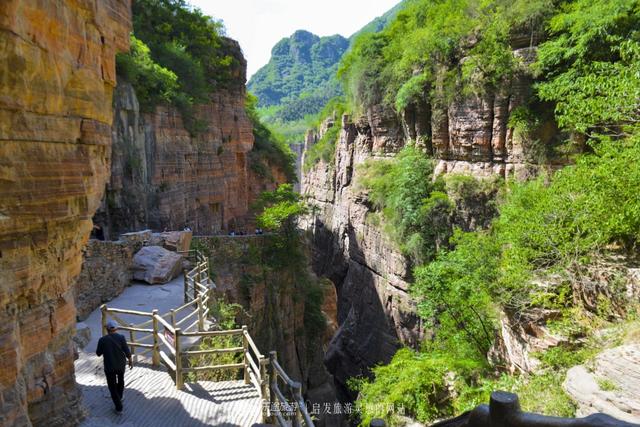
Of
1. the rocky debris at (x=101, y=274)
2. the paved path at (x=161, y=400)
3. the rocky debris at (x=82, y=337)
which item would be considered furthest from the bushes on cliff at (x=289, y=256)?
the paved path at (x=161, y=400)

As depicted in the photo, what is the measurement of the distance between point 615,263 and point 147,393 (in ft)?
31.8

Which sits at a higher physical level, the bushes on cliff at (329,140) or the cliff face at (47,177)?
the bushes on cliff at (329,140)

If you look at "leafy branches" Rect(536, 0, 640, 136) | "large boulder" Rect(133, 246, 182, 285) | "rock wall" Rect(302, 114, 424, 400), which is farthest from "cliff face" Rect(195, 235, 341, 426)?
"leafy branches" Rect(536, 0, 640, 136)

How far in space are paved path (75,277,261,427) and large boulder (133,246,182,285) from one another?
6213 millimetres

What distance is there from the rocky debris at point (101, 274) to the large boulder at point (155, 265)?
310mm

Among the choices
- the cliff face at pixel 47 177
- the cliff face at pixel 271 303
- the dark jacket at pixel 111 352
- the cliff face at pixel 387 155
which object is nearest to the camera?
the cliff face at pixel 47 177

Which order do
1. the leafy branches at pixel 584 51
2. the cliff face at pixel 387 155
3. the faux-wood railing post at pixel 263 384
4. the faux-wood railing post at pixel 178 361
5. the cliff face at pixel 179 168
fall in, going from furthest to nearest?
the cliff face at pixel 179 168 → the cliff face at pixel 387 155 → the leafy branches at pixel 584 51 → the faux-wood railing post at pixel 178 361 → the faux-wood railing post at pixel 263 384

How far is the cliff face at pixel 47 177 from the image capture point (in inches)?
163

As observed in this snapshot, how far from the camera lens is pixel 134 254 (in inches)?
627

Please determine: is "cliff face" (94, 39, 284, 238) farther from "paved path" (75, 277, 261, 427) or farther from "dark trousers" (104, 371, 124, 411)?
"dark trousers" (104, 371, 124, 411)

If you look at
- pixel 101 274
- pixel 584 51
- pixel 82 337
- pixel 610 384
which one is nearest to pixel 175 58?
pixel 101 274

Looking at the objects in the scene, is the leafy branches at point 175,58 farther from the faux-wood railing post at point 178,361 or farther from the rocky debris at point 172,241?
the faux-wood railing post at point 178,361

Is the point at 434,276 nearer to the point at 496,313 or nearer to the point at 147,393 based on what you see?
the point at 496,313

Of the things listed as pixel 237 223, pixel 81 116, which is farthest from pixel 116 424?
pixel 237 223
